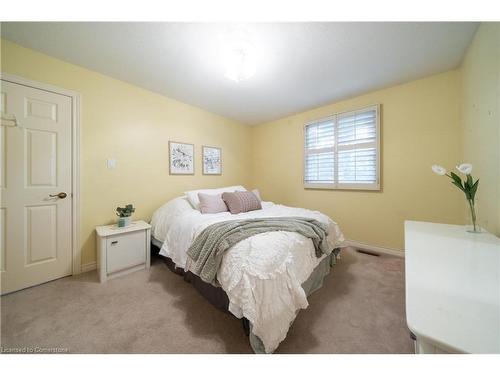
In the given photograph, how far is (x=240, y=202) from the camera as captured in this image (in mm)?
2414

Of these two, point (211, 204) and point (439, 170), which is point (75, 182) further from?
point (439, 170)

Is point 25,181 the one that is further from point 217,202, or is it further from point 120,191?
point 217,202

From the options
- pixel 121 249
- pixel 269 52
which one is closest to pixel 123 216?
pixel 121 249

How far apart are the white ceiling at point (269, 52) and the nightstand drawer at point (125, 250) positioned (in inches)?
75.0

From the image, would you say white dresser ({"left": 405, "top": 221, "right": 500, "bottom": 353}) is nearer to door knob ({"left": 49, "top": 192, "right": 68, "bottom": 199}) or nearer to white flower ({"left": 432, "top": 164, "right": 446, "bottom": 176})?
white flower ({"left": 432, "top": 164, "right": 446, "bottom": 176})

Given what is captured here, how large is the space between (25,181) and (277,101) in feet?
10.4

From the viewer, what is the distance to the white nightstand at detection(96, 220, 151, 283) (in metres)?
1.90

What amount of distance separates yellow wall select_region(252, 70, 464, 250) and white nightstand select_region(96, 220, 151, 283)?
2.65 meters

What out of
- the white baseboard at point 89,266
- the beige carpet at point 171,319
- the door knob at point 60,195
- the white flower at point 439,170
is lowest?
the beige carpet at point 171,319

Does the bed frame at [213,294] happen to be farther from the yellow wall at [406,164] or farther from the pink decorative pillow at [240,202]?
the yellow wall at [406,164]

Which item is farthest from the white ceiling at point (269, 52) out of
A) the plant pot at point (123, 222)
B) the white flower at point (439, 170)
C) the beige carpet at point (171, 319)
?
the beige carpet at point (171, 319)

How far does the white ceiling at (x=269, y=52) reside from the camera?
1514 mm

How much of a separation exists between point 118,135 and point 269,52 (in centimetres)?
206
